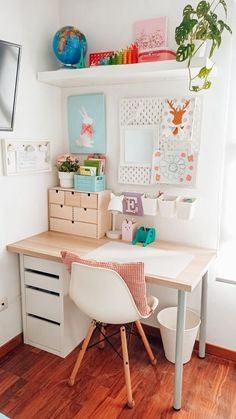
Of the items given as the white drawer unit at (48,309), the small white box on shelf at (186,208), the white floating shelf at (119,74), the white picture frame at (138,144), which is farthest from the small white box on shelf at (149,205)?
the white floating shelf at (119,74)

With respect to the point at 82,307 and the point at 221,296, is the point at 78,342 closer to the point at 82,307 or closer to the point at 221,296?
the point at 82,307

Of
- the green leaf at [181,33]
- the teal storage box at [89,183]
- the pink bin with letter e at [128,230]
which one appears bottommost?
the pink bin with letter e at [128,230]

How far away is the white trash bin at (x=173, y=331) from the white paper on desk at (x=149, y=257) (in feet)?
1.45

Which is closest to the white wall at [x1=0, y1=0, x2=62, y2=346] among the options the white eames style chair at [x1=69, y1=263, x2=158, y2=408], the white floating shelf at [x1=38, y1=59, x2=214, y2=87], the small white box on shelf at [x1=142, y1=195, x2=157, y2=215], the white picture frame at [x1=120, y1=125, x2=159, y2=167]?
the white floating shelf at [x1=38, y1=59, x2=214, y2=87]

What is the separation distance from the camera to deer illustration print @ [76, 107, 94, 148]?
2.37m

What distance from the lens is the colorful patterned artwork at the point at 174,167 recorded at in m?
2.09

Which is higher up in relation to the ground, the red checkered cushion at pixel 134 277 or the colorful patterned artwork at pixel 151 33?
the colorful patterned artwork at pixel 151 33

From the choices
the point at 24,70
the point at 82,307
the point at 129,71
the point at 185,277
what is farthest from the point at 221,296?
the point at 24,70

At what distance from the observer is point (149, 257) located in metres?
1.95

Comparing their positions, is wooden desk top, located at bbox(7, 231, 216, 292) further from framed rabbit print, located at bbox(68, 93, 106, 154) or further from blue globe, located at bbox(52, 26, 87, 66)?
blue globe, located at bbox(52, 26, 87, 66)

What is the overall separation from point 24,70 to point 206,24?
1.09 meters

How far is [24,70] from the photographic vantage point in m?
2.10

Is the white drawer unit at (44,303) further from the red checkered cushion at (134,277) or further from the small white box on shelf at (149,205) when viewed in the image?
the small white box on shelf at (149,205)

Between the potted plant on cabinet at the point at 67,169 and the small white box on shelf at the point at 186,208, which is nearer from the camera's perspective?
the small white box on shelf at the point at 186,208
